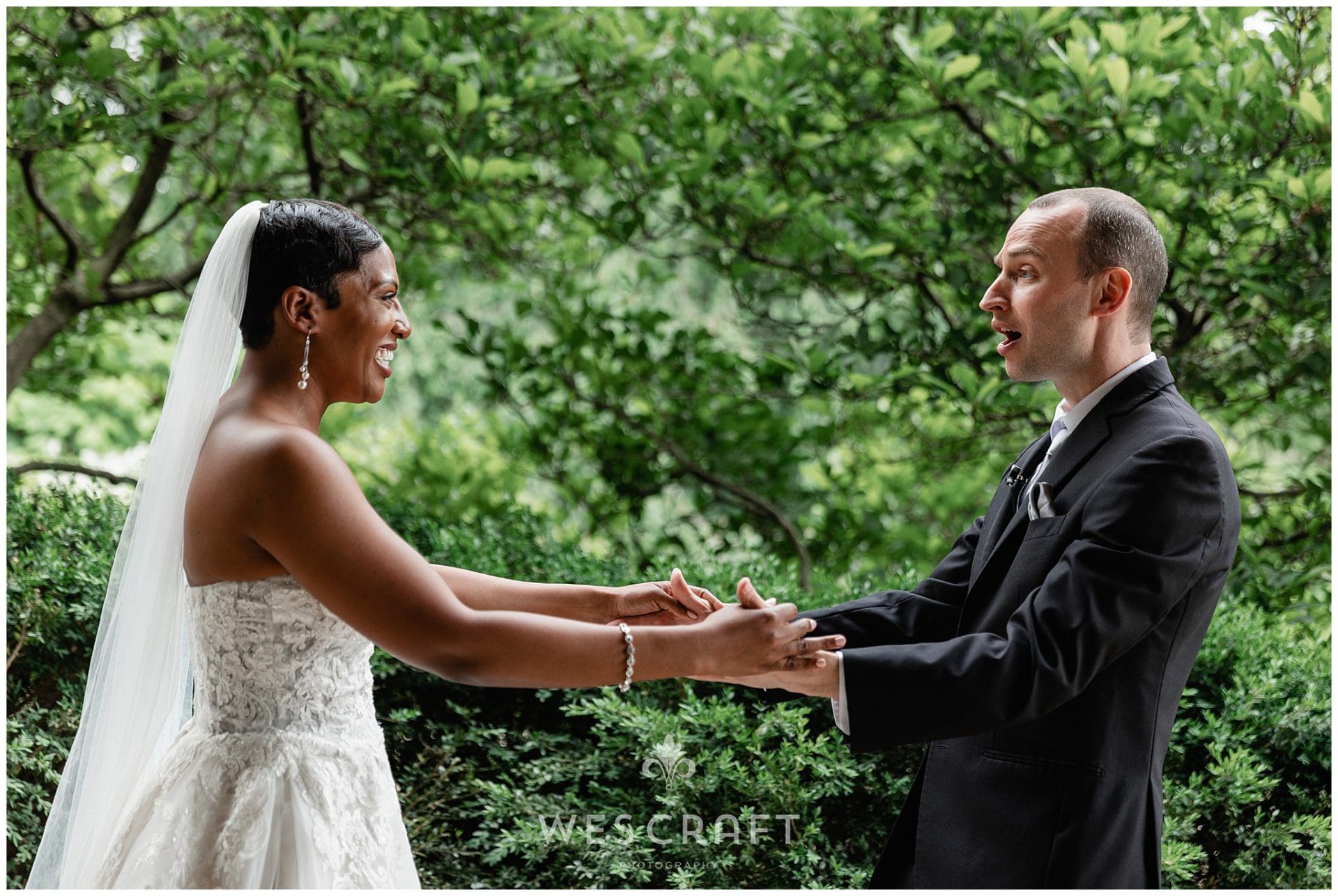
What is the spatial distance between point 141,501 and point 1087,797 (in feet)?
7.39

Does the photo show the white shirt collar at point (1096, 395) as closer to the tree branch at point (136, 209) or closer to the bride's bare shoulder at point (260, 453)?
the bride's bare shoulder at point (260, 453)

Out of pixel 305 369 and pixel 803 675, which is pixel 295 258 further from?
pixel 803 675

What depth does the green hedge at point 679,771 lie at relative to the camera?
3.59m

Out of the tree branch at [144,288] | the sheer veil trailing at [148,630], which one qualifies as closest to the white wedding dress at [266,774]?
the sheer veil trailing at [148,630]

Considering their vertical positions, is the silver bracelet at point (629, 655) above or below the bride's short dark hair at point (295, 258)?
below

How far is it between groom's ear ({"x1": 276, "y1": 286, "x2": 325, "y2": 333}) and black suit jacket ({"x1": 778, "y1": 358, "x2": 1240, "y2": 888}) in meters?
1.35

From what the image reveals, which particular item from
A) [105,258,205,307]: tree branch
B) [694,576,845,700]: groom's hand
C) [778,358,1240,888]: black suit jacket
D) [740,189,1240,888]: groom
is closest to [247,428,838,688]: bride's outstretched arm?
[694,576,845,700]: groom's hand

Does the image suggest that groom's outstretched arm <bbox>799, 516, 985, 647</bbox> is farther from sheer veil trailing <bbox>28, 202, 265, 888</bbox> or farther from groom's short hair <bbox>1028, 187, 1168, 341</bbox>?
sheer veil trailing <bbox>28, 202, 265, 888</bbox>

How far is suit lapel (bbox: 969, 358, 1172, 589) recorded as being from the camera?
253 centimetres

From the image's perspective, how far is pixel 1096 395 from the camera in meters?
2.61

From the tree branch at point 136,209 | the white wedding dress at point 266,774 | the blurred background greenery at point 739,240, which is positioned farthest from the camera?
the tree branch at point 136,209

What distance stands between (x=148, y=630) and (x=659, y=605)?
51.2 inches

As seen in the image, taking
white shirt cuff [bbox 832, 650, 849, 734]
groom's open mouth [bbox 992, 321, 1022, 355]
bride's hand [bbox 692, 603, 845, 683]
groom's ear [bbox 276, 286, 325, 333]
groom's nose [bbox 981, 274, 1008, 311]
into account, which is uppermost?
groom's nose [bbox 981, 274, 1008, 311]

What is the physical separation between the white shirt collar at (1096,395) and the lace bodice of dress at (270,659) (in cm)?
167
